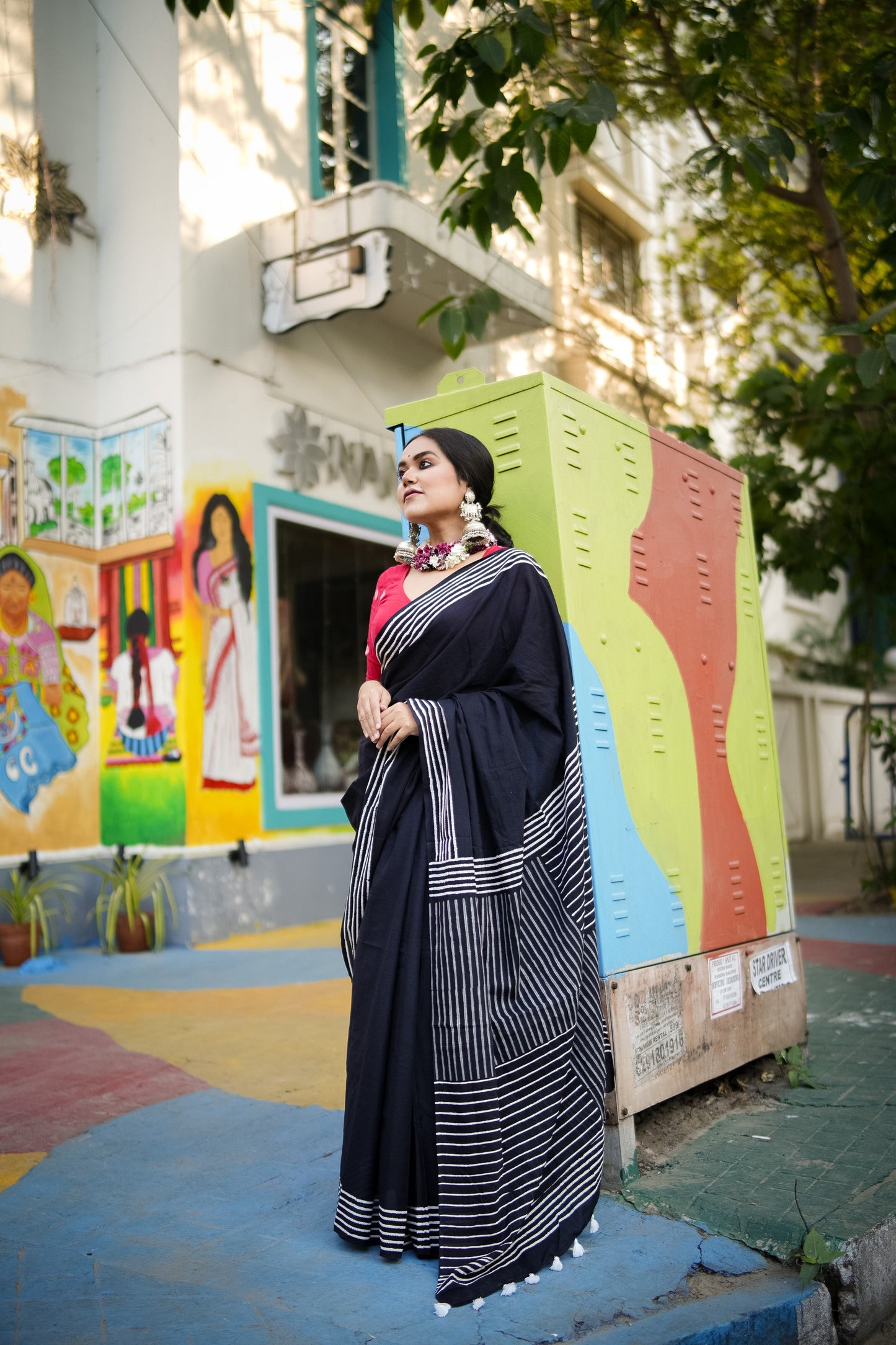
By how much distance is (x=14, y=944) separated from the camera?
6.45 metres

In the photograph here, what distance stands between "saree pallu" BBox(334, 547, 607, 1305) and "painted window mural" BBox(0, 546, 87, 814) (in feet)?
15.6

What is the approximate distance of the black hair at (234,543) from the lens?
736cm

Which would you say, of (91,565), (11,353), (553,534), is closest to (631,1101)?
(553,534)

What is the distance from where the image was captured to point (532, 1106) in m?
2.55

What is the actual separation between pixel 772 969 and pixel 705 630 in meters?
1.25

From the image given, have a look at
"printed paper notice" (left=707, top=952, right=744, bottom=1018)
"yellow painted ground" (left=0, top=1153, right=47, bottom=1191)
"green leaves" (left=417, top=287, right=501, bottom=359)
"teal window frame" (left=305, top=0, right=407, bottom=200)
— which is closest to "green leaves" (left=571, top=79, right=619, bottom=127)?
"green leaves" (left=417, top=287, right=501, bottom=359)

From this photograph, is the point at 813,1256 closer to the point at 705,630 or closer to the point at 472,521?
the point at 472,521

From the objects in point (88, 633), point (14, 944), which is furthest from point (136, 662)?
point (14, 944)

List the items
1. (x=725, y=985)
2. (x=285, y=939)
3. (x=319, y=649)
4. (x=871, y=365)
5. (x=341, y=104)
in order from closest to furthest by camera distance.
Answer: (x=725, y=985) < (x=871, y=365) < (x=285, y=939) < (x=319, y=649) < (x=341, y=104)

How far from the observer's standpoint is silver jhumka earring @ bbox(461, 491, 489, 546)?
2.91 m

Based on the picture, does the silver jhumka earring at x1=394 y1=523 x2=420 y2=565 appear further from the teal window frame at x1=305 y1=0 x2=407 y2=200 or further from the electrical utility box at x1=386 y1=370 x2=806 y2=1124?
the teal window frame at x1=305 y1=0 x2=407 y2=200

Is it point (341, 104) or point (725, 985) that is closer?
point (725, 985)

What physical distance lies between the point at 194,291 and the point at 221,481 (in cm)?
131

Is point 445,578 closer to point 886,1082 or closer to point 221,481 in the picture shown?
point 886,1082
